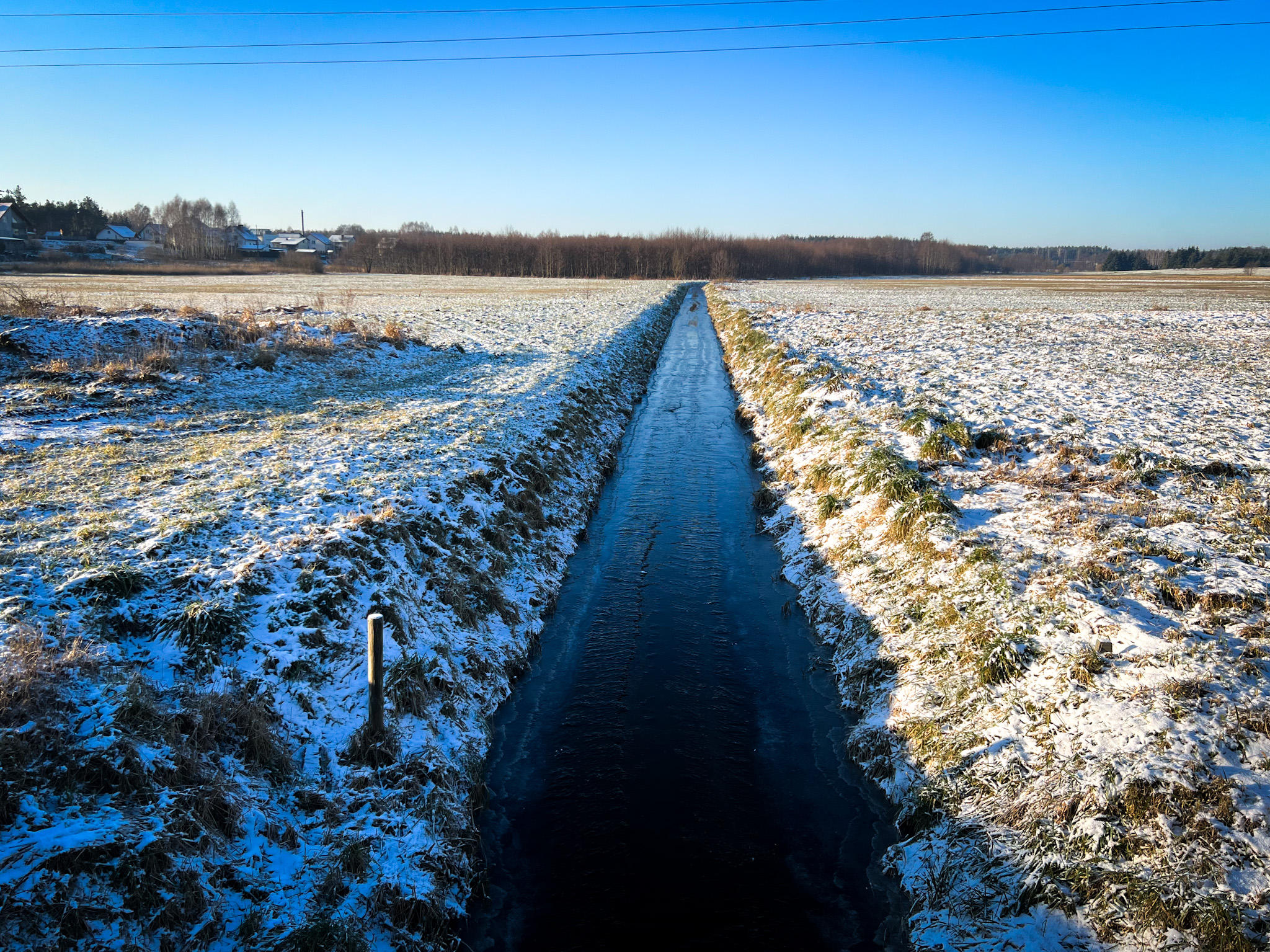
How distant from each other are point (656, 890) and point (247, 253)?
13691 cm

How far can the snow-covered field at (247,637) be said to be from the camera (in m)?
4.55

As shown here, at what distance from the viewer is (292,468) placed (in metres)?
10.3

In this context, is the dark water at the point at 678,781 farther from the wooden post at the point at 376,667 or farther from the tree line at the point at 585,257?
the tree line at the point at 585,257

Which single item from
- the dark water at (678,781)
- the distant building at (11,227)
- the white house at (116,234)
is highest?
the white house at (116,234)

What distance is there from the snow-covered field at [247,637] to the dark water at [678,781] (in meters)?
0.53

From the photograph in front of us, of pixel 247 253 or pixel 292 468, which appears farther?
pixel 247 253

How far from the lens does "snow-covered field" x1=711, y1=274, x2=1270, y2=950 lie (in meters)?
4.93

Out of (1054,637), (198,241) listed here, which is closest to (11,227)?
(198,241)

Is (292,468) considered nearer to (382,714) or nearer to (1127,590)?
(382,714)

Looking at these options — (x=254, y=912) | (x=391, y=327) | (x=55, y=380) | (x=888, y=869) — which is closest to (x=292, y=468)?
(x=254, y=912)

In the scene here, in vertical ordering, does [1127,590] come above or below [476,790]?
above

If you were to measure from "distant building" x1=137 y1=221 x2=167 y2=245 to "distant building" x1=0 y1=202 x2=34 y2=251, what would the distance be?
3804 cm

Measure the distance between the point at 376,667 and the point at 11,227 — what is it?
107 meters

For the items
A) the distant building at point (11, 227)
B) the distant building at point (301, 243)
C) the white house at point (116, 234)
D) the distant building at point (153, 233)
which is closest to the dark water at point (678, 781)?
the distant building at point (11, 227)
